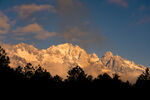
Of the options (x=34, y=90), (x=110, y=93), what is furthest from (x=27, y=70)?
(x=110, y=93)

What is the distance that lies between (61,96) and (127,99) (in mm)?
22405

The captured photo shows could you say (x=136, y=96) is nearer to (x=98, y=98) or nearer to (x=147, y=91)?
(x=147, y=91)

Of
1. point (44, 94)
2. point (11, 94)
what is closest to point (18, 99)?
point (11, 94)

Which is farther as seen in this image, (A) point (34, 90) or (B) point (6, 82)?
(A) point (34, 90)

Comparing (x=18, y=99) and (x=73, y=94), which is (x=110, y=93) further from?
(x=18, y=99)

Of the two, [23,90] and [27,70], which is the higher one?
[27,70]

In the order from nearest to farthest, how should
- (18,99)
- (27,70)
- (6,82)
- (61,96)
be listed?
1. (18,99)
2. (6,82)
3. (61,96)
4. (27,70)

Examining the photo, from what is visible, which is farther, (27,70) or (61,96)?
(27,70)

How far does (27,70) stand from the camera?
521 ft

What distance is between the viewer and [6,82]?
76500 mm

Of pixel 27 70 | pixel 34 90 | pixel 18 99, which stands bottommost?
pixel 18 99

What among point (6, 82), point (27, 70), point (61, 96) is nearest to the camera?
point (6, 82)

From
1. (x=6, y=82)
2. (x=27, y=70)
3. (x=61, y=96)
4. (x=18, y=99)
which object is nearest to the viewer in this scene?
(x=18, y=99)

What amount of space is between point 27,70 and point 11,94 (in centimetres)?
8898
